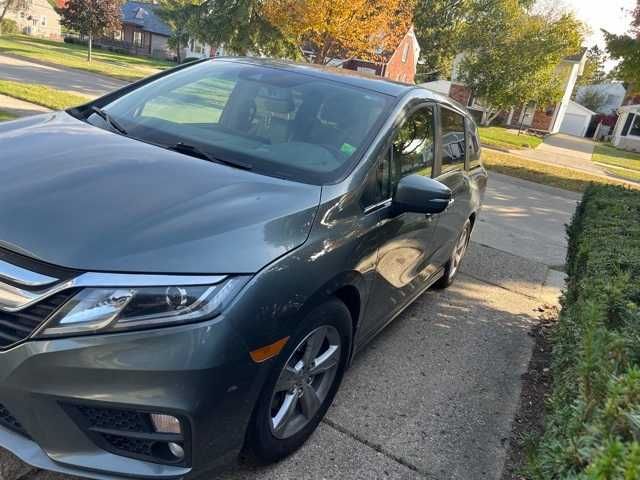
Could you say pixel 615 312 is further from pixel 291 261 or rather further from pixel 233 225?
pixel 233 225

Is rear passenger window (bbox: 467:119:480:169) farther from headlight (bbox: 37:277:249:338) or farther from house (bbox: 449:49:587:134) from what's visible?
house (bbox: 449:49:587:134)

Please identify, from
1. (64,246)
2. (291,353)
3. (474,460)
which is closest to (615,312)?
(474,460)

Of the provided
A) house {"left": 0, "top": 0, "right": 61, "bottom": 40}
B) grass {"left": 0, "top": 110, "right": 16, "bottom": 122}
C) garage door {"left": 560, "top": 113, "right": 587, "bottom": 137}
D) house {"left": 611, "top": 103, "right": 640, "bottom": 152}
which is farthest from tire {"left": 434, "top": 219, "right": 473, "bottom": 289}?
house {"left": 0, "top": 0, "right": 61, "bottom": 40}

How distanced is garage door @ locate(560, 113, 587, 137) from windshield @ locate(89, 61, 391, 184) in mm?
57693

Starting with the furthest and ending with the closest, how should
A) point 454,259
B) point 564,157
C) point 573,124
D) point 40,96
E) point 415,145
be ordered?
point 573,124 < point 564,157 < point 40,96 < point 454,259 < point 415,145

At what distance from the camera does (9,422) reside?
1.91 metres

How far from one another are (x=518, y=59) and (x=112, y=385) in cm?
3373

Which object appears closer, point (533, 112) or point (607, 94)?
point (533, 112)

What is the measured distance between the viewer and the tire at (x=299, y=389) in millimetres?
2227

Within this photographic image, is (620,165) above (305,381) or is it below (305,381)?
below

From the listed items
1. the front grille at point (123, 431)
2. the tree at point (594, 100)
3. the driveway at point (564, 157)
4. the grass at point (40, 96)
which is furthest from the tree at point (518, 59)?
the tree at point (594, 100)

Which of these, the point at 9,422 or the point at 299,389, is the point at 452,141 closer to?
the point at 299,389

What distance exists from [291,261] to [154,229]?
1.77ft

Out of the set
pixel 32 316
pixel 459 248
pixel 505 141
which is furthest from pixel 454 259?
pixel 505 141
